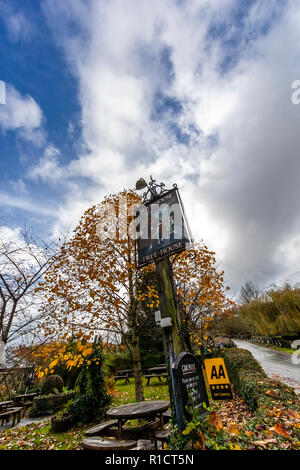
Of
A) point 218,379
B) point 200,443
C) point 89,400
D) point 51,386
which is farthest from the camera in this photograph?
point 51,386

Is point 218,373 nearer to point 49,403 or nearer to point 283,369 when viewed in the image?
point 49,403

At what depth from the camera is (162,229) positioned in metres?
4.76

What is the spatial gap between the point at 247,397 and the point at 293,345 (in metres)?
23.0

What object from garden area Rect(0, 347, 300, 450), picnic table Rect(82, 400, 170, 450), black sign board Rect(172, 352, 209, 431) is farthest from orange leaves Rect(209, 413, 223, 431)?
picnic table Rect(82, 400, 170, 450)

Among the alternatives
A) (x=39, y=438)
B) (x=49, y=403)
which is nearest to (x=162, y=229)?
(x=39, y=438)

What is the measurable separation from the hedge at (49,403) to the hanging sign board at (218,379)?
9651mm

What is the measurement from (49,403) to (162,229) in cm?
1166

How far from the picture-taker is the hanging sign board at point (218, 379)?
3.93m

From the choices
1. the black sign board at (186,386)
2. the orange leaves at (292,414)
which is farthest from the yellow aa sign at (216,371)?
the orange leaves at (292,414)

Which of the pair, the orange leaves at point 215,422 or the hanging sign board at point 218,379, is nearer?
the orange leaves at point 215,422

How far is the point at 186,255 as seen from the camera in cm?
962

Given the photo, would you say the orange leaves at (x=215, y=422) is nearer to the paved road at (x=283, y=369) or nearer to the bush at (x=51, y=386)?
the paved road at (x=283, y=369)

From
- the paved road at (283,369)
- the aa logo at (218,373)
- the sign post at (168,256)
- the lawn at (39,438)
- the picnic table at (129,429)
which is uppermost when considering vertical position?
the sign post at (168,256)
